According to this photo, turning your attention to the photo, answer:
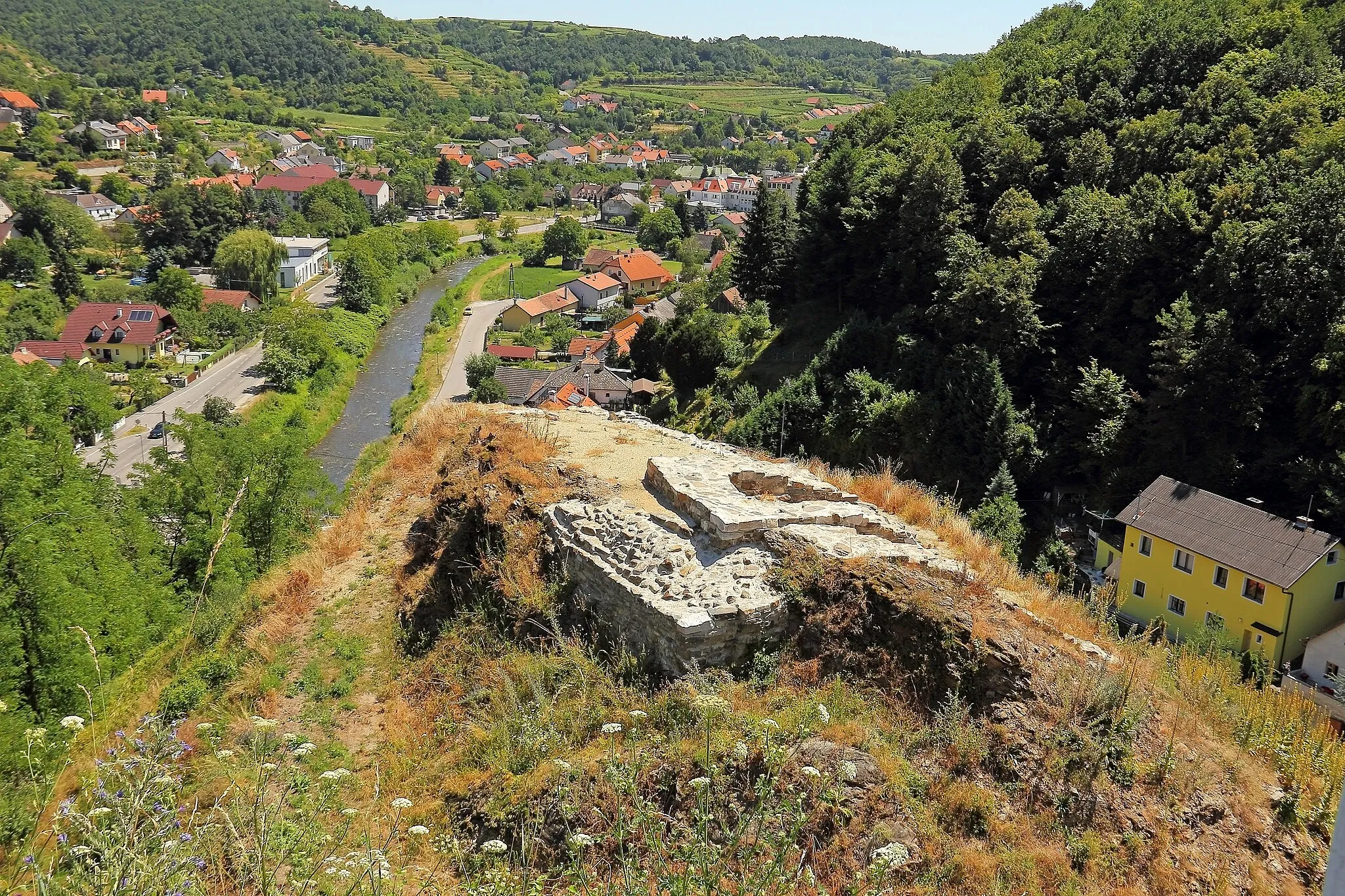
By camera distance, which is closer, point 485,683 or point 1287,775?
point 1287,775

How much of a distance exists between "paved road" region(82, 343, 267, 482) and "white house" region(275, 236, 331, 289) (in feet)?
54.1

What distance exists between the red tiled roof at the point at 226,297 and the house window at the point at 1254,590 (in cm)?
5545

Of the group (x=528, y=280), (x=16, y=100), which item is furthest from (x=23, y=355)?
(x=16, y=100)

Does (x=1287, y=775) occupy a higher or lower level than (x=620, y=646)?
higher

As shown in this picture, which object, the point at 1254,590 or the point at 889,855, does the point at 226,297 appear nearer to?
the point at 1254,590

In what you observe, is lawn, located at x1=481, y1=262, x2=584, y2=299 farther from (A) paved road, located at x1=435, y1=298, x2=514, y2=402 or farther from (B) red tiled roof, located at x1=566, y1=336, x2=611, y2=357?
(B) red tiled roof, located at x1=566, y1=336, x2=611, y2=357

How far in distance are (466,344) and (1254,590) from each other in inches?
1772

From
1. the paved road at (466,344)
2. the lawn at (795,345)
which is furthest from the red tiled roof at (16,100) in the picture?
the lawn at (795,345)

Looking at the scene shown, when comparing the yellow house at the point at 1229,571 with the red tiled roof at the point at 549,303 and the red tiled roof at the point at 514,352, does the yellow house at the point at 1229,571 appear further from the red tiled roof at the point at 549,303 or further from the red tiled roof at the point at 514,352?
the red tiled roof at the point at 549,303

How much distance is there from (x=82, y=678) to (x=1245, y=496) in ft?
71.4

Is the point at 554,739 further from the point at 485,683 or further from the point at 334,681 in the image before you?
the point at 334,681

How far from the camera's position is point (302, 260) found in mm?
71062

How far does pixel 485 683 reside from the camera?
10.6 metres

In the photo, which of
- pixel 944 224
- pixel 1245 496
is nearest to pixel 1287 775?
pixel 1245 496
